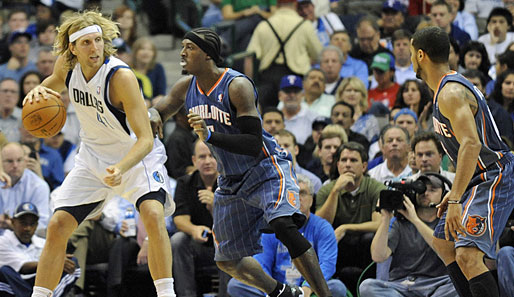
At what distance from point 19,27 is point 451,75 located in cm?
954

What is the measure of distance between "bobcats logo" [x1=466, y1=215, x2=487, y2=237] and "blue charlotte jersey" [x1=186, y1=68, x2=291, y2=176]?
A: 1630 mm

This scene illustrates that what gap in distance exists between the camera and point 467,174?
18.6 feet

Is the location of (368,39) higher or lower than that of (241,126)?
lower

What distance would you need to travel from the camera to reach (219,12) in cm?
1412

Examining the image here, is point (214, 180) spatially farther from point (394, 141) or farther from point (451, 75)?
point (451, 75)

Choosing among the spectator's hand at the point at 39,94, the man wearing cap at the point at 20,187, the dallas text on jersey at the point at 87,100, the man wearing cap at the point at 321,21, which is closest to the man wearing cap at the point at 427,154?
the dallas text on jersey at the point at 87,100

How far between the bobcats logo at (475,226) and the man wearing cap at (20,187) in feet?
17.7

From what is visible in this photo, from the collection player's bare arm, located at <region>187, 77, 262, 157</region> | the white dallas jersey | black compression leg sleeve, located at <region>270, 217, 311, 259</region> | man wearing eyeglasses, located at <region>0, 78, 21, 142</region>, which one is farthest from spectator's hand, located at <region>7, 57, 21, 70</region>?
black compression leg sleeve, located at <region>270, 217, 311, 259</region>

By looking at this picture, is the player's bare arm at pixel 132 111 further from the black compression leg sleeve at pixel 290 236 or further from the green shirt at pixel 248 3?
the green shirt at pixel 248 3

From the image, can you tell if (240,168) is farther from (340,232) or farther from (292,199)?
(340,232)

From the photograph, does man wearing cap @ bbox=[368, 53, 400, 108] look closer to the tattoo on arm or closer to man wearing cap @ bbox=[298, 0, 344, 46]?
man wearing cap @ bbox=[298, 0, 344, 46]

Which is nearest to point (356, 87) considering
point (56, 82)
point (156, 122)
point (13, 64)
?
point (156, 122)

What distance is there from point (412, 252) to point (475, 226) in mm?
2106

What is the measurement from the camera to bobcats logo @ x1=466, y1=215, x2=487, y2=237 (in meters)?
5.78
